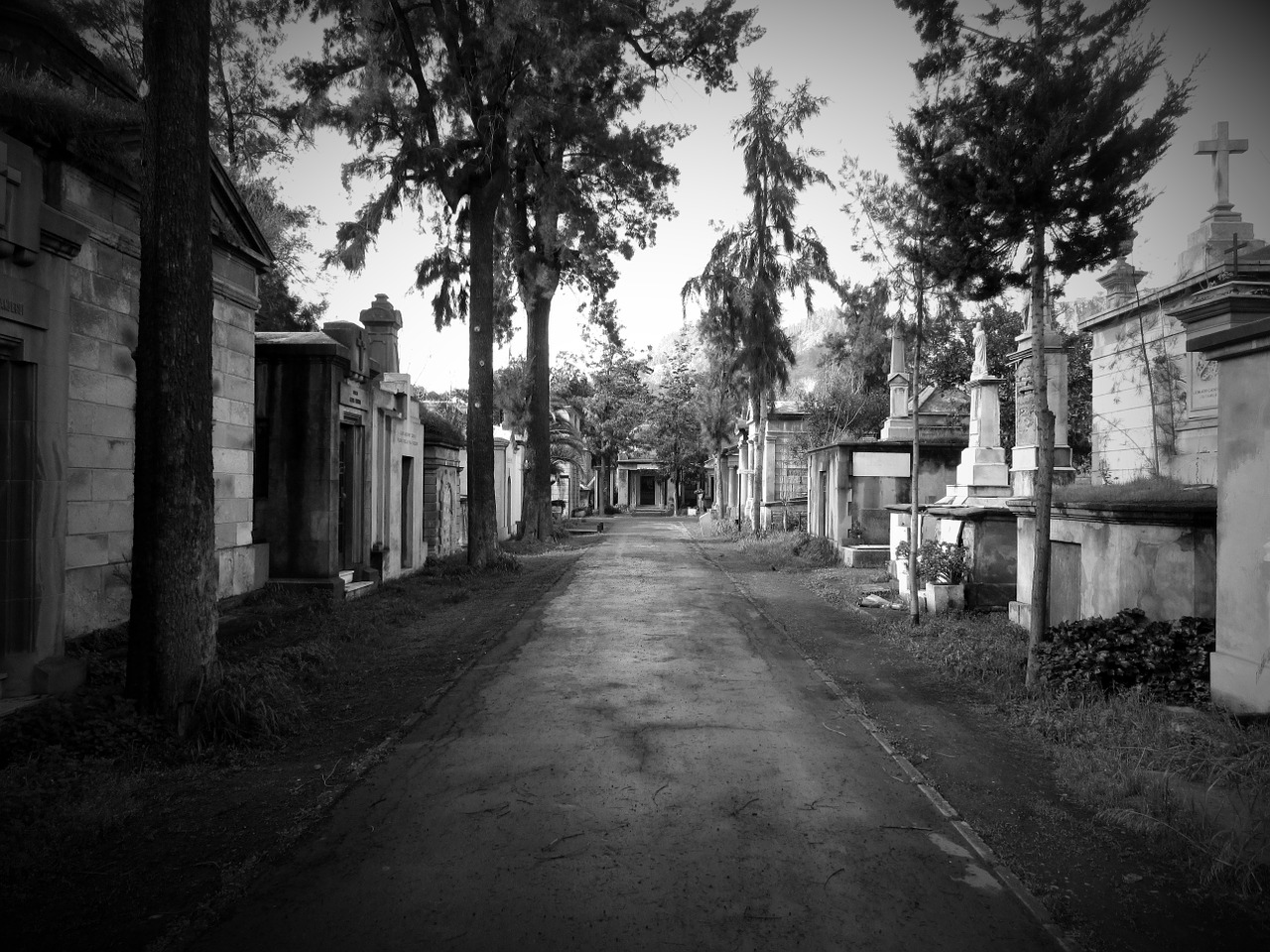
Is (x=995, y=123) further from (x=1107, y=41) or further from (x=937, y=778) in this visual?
(x=937, y=778)

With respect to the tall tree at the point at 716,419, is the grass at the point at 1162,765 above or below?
below

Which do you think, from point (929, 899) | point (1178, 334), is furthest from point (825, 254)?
point (929, 899)

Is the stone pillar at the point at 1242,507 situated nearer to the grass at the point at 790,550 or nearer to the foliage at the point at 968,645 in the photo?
the foliage at the point at 968,645

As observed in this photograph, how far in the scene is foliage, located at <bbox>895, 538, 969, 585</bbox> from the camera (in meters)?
11.0

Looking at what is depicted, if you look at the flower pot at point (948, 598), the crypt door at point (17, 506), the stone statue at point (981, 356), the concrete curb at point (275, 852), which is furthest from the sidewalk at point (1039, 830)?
the stone statue at point (981, 356)

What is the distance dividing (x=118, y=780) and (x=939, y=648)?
756cm

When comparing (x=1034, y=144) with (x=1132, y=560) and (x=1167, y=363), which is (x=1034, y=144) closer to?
(x=1132, y=560)

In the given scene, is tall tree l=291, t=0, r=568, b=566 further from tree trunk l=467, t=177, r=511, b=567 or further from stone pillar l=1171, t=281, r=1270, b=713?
stone pillar l=1171, t=281, r=1270, b=713

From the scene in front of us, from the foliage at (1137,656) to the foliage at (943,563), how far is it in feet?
13.5

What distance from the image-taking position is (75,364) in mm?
7324

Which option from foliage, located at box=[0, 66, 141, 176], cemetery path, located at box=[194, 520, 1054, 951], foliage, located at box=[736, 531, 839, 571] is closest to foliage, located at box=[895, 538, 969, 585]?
cemetery path, located at box=[194, 520, 1054, 951]

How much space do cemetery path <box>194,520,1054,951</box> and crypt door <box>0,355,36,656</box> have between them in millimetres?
2862

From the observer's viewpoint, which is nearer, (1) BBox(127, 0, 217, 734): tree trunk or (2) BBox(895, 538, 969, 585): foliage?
(1) BBox(127, 0, 217, 734): tree trunk

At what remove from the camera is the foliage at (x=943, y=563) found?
11.0m
